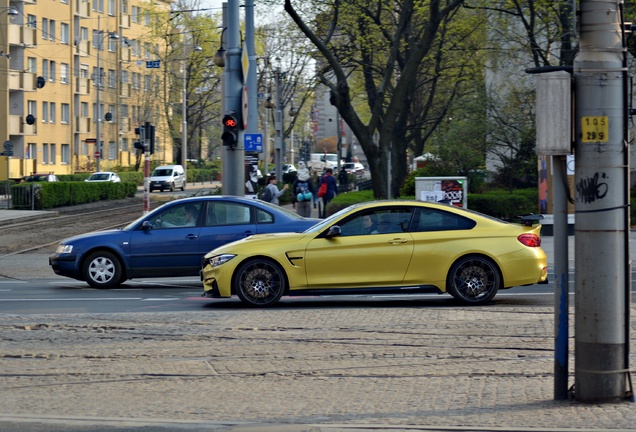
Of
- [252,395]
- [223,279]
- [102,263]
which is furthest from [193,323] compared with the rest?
[102,263]

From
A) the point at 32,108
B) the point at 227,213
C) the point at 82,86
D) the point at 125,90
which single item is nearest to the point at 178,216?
the point at 227,213

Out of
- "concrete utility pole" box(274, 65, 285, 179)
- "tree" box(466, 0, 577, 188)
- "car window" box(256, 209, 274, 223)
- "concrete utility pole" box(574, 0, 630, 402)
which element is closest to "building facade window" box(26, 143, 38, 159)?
"concrete utility pole" box(274, 65, 285, 179)

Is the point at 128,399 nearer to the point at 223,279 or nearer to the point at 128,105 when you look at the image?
the point at 223,279

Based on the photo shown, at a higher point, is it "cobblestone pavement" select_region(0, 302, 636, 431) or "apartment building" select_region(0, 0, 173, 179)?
"apartment building" select_region(0, 0, 173, 179)

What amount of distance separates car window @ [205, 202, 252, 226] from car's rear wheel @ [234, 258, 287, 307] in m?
3.49

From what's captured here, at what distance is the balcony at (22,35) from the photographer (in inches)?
2795

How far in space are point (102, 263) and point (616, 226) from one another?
1177cm

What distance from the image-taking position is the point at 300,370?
9.48 m

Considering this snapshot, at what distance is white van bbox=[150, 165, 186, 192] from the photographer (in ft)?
238

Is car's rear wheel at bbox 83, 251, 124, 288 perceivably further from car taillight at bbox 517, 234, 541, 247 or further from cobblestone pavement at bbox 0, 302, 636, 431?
car taillight at bbox 517, 234, 541, 247

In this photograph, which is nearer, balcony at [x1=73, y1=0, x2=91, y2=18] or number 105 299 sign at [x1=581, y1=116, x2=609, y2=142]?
number 105 299 sign at [x1=581, y1=116, x2=609, y2=142]

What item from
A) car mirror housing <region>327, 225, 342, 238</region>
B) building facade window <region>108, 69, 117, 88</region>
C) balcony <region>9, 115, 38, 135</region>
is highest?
building facade window <region>108, 69, 117, 88</region>

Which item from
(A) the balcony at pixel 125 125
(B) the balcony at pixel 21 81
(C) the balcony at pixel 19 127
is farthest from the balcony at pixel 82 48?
(A) the balcony at pixel 125 125

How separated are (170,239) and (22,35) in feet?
193
